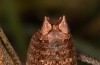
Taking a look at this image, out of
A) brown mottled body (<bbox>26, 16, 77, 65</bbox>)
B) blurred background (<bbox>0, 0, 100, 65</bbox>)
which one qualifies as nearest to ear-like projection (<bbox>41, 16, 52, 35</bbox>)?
brown mottled body (<bbox>26, 16, 77, 65</bbox>)

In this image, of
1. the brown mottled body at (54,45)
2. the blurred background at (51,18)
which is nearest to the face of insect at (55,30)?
the brown mottled body at (54,45)

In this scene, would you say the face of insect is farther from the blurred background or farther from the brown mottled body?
the blurred background

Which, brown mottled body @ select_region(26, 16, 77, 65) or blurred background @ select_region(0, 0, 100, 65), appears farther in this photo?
blurred background @ select_region(0, 0, 100, 65)

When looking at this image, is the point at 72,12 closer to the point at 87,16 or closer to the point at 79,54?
Result: the point at 87,16

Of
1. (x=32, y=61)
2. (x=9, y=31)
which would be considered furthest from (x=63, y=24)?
(x=9, y=31)

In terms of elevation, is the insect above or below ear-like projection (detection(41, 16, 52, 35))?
below

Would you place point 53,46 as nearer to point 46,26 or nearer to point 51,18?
point 46,26

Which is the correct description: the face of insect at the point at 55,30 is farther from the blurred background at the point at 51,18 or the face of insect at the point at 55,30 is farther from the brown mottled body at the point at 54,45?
the blurred background at the point at 51,18
